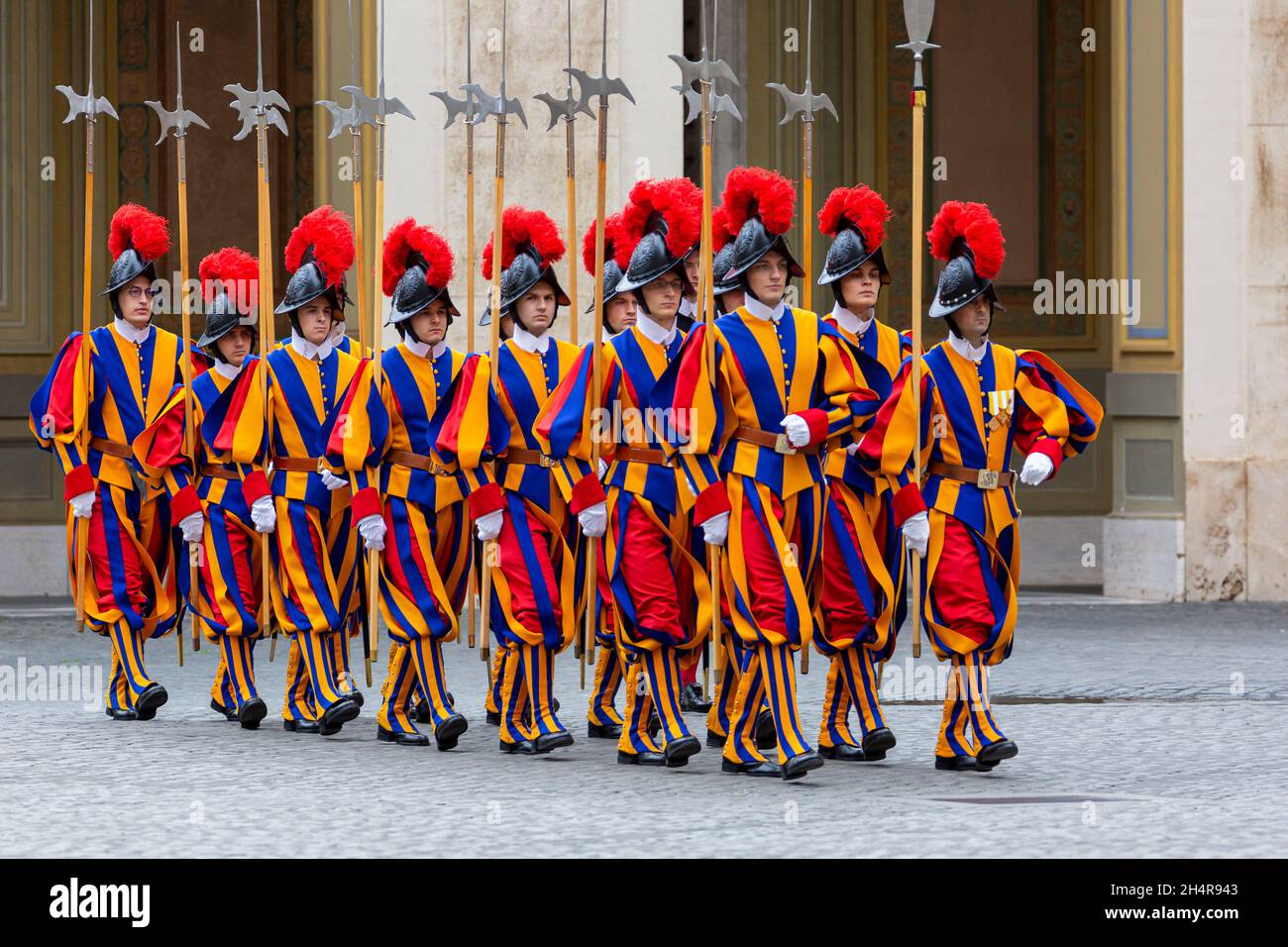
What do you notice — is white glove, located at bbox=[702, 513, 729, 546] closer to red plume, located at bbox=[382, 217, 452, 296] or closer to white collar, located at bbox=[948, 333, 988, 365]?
white collar, located at bbox=[948, 333, 988, 365]

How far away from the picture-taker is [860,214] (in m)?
8.34

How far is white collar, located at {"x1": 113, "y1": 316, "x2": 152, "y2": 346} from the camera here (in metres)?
9.70

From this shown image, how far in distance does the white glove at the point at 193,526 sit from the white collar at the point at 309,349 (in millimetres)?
934

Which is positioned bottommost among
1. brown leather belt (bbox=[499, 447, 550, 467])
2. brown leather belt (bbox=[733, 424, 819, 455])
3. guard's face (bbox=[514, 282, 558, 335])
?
brown leather belt (bbox=[499, 447, 550, 467])

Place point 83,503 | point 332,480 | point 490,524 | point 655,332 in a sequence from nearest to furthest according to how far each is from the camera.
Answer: point 655,332 → point 490,524 → point 332,480 → point 83,503

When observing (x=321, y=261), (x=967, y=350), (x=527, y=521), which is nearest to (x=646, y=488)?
(x=527, y=521)

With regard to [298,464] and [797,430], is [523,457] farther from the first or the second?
[797,430]

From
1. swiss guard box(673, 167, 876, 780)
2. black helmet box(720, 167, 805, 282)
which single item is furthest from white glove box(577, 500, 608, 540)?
black helmet box(720, 167, 805, 282)

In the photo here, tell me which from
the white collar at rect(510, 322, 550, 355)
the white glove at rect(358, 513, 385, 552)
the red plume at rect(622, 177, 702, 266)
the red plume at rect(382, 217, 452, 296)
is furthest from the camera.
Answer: the red plume at rect(382, 217, 452, 296)

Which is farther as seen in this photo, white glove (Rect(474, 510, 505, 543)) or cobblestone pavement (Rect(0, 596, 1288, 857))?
white glove (Rect(474, 510, 505, 543))

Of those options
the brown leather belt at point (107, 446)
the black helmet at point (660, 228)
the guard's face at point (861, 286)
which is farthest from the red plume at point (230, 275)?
the guard's face at point (861, 286)

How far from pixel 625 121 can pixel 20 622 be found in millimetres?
4806

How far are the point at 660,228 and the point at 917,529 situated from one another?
60.4 inches

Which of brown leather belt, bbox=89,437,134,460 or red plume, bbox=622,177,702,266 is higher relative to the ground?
red plume, bbox=622,177,702,266
